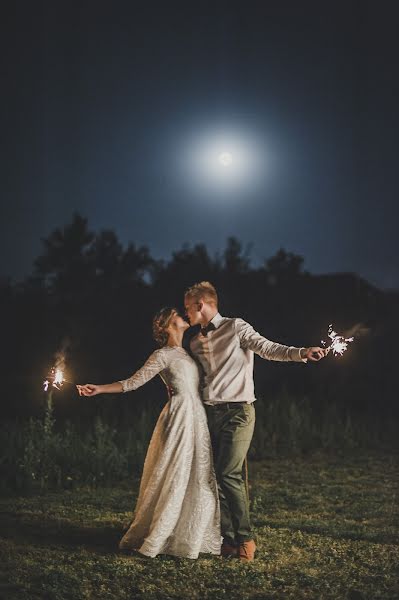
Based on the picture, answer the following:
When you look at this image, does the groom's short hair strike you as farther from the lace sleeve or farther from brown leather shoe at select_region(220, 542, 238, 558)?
brown leather shoe at select_region(220, 542, 238, 558)

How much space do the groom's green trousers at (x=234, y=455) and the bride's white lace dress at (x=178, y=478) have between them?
0.43 ft

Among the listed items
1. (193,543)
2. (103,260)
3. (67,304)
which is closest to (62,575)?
(193,543)

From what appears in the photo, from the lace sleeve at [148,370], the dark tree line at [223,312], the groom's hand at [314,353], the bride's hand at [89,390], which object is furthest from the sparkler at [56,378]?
the dark tree line at [223,312]

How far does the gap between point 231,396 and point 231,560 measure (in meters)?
1.30

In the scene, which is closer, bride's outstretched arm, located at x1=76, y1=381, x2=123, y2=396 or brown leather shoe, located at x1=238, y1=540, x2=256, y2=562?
bride's outstretched arm, located at x1=76, y1=381, x2=123, y2=396

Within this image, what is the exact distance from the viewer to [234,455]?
6.06 meters

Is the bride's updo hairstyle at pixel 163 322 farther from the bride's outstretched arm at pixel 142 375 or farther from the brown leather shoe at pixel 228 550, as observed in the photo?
the brown leather shoe at pixel 228 550

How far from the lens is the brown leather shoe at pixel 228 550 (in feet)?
20.2

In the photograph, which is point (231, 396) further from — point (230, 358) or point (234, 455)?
point (234, 455)

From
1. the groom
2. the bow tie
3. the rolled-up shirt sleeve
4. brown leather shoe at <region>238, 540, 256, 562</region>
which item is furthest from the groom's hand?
brown leather shoe at <region>238, 540, 256, 562</region>

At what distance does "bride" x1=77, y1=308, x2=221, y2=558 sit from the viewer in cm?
605

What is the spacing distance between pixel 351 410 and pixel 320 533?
10.0m

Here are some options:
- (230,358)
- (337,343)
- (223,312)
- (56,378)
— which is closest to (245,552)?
(230,358)

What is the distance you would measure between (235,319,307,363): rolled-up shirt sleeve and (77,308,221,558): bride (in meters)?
0.52
